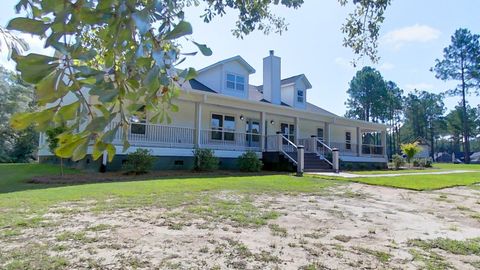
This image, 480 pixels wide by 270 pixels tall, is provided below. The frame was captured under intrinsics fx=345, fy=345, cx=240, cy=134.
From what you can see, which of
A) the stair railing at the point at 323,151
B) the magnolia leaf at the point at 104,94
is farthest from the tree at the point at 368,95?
the magnolia leaf at the point at 104,94

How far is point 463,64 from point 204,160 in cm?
4671

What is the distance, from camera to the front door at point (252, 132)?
19984 millimetres

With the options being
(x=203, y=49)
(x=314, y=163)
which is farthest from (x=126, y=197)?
(x=314, y=163)

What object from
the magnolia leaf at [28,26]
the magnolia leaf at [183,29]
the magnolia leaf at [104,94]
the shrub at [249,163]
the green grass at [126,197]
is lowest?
the green grass at [126,197]

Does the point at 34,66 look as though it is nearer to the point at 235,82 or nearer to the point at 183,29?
the point at 183,29

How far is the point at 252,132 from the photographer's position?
2083cm

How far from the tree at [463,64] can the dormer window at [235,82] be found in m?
38.4

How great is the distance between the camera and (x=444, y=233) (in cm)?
500

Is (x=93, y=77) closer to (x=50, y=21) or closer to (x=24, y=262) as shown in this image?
(x=50, y=21)

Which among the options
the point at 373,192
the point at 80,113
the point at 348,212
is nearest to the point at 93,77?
the point at 80,113

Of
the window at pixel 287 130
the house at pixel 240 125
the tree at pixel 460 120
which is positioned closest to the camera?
the house at pixel 240 125

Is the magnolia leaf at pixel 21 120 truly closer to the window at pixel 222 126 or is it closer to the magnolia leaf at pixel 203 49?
the magnolia leaf at pixel 203 49

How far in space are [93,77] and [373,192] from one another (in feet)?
32.2

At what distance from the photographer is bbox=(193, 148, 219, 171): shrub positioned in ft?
48.4
